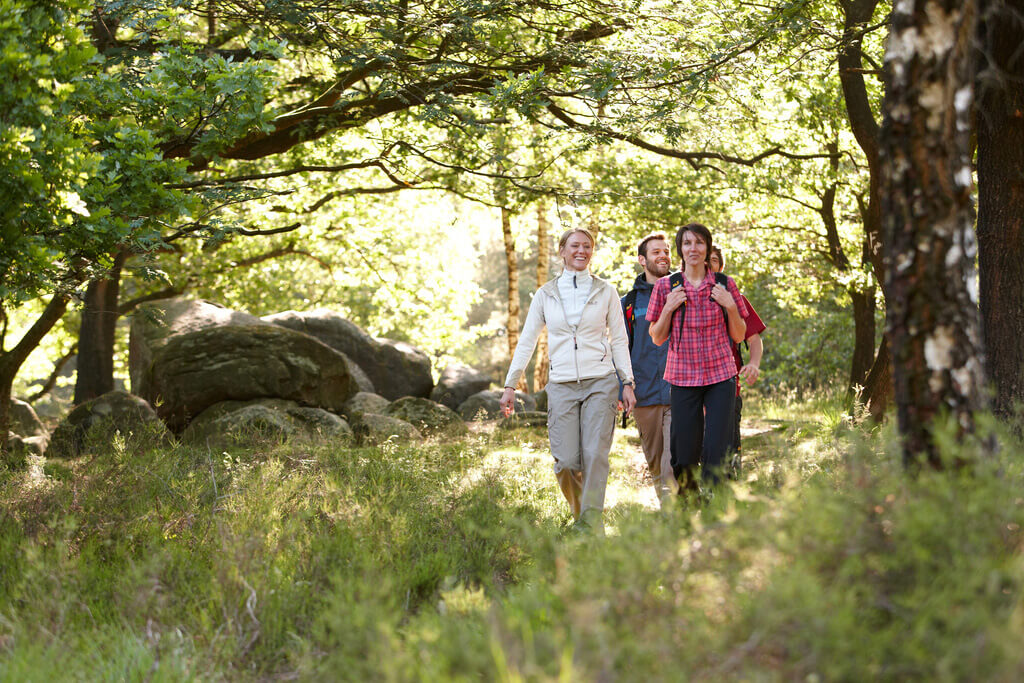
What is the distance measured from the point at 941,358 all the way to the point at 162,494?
17.6ft

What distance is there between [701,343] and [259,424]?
643 cm

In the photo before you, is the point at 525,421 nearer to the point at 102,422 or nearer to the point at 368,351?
the point at 368,351

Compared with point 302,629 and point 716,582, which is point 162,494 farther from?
point 716,582

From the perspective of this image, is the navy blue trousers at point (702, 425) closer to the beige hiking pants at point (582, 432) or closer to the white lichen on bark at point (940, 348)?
the beige hiking pants at point (582, 432)

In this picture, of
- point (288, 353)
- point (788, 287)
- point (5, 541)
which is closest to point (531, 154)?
point (288, 353)

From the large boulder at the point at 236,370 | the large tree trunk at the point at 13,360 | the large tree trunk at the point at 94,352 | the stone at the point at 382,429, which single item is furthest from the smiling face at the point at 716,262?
the large tree trunk at the point at 94,352

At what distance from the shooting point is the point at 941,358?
3.26m

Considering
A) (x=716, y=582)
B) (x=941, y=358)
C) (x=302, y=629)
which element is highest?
(x=941, y=358)

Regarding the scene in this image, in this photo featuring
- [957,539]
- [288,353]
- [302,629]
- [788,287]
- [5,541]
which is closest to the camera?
[957,539]

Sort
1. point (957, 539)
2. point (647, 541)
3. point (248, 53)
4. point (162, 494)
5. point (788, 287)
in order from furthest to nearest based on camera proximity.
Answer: point (788, 287), point (248, 53), point (162, 494), point (647, 541), point (957, 539)

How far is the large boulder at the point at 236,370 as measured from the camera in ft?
41.6

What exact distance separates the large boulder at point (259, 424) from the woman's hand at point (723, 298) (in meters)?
5.16

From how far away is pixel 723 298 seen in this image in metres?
5.75

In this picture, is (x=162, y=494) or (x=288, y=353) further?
(x=288, y=353)
